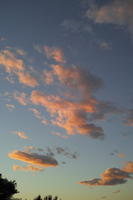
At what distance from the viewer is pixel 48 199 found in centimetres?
9012

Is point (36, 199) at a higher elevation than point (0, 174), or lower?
lower

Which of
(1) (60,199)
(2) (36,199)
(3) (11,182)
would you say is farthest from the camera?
(3) (11,182)

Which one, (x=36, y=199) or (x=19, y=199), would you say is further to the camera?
(x=19, y=199)

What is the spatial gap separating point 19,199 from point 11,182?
10.3 meters

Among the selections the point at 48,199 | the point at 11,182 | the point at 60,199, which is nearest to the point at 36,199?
the point at 48,199

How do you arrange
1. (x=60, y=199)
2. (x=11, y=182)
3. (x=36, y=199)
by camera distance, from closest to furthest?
(x=36, y=199) → (x=60, y=199) → (x=11, y=182)

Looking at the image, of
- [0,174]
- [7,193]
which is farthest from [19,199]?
[0,174]

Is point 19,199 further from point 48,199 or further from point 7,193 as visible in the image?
point 48,199

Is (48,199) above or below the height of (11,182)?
below

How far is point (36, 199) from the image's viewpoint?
278ft

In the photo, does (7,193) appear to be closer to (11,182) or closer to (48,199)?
(11,182)

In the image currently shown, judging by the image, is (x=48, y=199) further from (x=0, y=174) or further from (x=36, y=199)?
(x=0, y=174)

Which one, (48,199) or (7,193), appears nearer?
(48,199)

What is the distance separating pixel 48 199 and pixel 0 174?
33.0 metres
